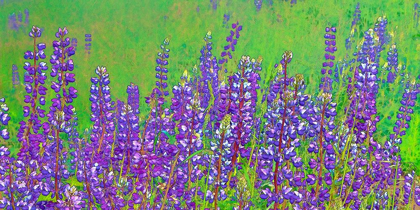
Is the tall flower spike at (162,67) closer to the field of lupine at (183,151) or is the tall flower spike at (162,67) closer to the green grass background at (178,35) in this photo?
the field of lupine at (183,151)

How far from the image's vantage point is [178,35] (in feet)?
19.8

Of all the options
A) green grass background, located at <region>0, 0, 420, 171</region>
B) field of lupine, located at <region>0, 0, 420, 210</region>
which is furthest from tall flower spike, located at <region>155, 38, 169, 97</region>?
green grass background, located at <region>0, 0, 420, 171</region>

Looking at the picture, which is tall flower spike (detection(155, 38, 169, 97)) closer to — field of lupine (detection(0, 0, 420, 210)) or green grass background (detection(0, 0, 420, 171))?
field of lupine (detection(0, 0, 420, 210))

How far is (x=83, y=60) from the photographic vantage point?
5.61 m

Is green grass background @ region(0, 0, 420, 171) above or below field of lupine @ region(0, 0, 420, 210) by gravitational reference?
above

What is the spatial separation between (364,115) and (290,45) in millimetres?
3133

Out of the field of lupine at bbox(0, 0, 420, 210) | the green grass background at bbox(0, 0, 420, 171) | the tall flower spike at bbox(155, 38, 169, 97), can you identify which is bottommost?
the field of lupine at bbox(0, 0, 420, 210)

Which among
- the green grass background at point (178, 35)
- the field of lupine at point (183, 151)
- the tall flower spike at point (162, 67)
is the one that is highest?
the green grass background at point (178, 35)

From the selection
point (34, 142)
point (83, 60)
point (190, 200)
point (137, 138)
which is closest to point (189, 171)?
point (190, 200)

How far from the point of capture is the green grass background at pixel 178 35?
214 inches

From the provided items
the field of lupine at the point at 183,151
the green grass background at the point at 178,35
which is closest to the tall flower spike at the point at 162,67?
the field of lupine at the point at 183,151

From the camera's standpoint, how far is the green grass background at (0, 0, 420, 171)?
543cm

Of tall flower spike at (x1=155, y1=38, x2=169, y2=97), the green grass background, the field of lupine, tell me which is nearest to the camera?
the field of lupine

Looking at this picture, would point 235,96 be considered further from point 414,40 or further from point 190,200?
point 414,40
